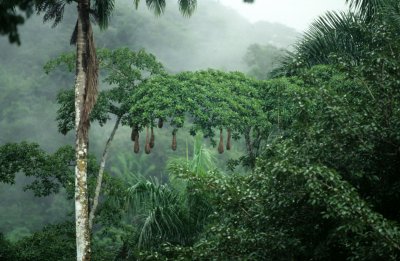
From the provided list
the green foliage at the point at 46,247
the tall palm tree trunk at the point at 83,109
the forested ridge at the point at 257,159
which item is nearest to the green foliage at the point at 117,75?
the forested ridge at the point at 257,159

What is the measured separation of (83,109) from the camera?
39.3 feet

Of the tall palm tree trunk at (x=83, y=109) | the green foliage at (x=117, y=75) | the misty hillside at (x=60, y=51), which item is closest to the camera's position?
the tall palm tree trunk at (x=83, y=109)

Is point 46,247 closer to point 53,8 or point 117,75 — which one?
point 117,75

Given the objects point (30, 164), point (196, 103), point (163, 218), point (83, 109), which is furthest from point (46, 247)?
point (196, 103)

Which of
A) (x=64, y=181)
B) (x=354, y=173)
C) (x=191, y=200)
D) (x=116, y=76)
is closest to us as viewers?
(x=354, y=173)

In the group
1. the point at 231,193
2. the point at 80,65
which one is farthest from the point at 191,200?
the point at 231,193

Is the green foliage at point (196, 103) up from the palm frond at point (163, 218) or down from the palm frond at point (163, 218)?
up

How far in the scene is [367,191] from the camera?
7785 mm

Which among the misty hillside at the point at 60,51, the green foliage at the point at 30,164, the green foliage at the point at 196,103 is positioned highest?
the misty hillside at the point at 60,51

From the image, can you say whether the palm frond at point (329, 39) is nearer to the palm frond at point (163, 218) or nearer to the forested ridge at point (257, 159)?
the forested ridge at point (257, 159)

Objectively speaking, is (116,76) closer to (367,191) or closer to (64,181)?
(64,181)

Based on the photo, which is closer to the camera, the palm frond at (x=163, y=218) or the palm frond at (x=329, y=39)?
the palm frond at (x=163, y=218)

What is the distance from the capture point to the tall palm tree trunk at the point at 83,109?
37.8 ft

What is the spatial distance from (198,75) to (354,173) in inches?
316
